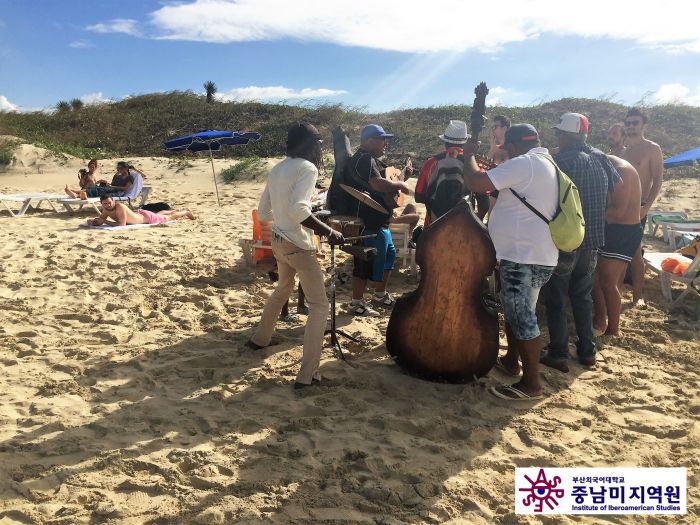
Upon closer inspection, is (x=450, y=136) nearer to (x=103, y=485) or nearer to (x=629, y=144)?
(x=629, y=144)

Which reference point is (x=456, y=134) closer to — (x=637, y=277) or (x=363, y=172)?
(x=363, y=172)

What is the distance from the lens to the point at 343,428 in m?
3.28

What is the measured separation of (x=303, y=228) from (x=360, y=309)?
172 centimetres

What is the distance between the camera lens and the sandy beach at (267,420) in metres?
2.65

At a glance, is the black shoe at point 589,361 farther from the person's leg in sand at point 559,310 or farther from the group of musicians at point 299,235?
the group of musicians at point 299,235

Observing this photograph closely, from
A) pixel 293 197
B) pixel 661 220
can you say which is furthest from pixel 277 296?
pixel 661 220

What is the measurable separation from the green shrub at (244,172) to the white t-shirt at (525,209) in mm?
11899

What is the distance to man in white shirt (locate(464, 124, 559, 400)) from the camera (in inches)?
128

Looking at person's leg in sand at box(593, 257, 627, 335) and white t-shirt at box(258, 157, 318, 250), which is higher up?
white t-shirt at box(258, 157, 318, 250)

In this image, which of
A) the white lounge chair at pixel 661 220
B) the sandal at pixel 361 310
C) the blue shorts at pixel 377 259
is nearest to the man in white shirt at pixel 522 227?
the blue shorts at pixel 377 259

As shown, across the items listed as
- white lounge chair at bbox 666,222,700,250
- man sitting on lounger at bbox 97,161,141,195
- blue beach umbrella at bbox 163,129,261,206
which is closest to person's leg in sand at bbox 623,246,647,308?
white lounge chair at bbox 666,222,700,250

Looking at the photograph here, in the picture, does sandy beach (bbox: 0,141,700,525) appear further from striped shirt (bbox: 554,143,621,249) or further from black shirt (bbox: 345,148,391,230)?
black shirt (bbox: 345,148,391,230)

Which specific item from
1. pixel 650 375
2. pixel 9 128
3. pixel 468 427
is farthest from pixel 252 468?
pixel 9 128

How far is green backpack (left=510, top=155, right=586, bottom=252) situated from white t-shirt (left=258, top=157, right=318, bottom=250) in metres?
1.29
